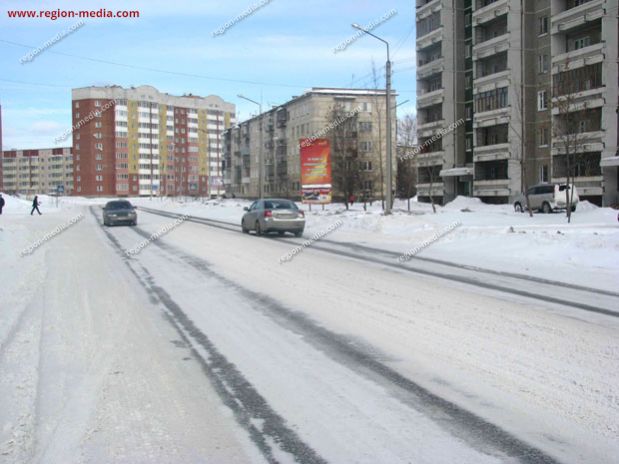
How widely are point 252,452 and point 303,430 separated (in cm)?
50

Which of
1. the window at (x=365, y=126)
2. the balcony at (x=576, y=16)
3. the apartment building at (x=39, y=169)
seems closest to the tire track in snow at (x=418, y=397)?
the balcony at (x=576, y=16)

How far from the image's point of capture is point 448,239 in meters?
21.1

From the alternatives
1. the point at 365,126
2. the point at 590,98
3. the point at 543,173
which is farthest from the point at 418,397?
the point at 365,126

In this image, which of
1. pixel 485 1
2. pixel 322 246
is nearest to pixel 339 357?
pixel 322 246

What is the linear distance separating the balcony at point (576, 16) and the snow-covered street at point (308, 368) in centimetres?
3434

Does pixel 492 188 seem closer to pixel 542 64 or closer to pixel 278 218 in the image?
pixel 542 64

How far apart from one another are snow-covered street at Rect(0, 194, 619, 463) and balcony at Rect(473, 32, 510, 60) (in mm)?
41388

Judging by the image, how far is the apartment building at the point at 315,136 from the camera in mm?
71562

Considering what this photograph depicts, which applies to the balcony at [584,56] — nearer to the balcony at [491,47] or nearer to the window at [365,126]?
the balcony at [491,47]

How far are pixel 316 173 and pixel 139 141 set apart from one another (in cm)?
10132

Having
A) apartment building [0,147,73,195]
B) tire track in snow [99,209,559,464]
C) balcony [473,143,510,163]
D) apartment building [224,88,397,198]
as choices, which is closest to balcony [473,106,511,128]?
balcony [473,143,510,163]

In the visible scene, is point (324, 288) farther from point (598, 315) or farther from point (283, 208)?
point (283, 208)

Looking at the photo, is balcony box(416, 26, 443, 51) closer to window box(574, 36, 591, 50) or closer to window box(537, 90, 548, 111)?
window box(537, 90, 548, 111)

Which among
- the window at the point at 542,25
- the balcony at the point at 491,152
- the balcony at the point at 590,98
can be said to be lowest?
the balcony at the point at 491,152
